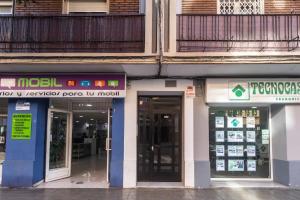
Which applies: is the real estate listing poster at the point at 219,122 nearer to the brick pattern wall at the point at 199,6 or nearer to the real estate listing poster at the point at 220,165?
the real estate listing poster at the point at 220,165

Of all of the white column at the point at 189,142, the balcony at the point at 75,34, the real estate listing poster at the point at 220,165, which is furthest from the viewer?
the real estate listing poster at the point at 220,165

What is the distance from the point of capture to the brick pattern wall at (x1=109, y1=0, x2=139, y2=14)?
1042 cm

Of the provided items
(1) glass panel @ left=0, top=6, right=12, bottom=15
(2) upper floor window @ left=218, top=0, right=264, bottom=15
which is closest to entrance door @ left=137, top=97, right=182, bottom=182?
(2) upper floor window @ left=218, top=0, right=264, bottom=15

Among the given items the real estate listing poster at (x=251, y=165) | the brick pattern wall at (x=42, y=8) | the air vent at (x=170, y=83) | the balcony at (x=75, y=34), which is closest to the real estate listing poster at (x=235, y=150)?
the real estate listing poster at (x=251, y=165)

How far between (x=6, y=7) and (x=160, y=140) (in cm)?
628

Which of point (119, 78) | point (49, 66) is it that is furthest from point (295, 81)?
point (49, 66)

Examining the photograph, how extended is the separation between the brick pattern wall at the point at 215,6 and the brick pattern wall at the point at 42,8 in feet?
12.3

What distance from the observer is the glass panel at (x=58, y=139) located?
11.4 metres

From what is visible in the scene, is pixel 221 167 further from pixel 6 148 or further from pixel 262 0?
pixel 6 148

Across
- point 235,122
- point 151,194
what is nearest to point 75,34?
point 151,194

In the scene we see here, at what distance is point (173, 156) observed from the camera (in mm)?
11125

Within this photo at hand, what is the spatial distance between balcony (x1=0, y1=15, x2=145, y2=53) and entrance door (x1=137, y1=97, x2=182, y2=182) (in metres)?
2.32

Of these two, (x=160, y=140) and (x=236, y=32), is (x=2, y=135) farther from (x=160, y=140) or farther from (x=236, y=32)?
(x=236, y=32)

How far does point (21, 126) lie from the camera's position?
10414 millimetres
